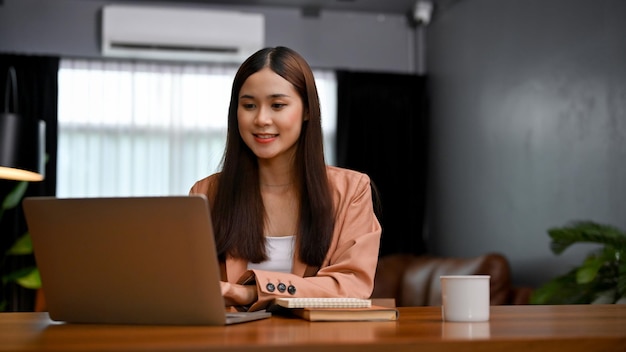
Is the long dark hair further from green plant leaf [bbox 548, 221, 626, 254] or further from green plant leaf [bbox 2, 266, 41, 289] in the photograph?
green plant leaf [bbox 2, 266, 41, 289]

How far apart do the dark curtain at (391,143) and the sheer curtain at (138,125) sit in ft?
0.46

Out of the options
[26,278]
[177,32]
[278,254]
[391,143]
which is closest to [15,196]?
[26,278]

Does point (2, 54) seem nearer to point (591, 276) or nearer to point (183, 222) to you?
point (591, 276)

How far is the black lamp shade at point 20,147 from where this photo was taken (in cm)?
381

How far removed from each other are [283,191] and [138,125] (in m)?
4.10

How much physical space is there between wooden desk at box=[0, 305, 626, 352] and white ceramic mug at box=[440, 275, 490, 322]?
35 mm

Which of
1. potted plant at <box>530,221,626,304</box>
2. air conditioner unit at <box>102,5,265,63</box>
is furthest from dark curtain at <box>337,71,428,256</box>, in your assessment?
potted plant at <box>530,221,626,304</box>

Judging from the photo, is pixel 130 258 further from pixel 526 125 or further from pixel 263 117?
pixel 526 125

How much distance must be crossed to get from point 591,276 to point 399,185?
289 centimetres

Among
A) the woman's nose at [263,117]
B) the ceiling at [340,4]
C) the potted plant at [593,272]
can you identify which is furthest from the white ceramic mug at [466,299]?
the ceiling at [340,4]

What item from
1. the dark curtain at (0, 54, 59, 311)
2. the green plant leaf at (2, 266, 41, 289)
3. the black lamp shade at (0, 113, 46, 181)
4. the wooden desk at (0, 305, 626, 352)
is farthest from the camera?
the dark curtain at (0, 54, 59, 311)

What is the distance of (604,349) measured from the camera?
1100 millimetres

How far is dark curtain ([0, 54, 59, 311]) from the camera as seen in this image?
5.64 m

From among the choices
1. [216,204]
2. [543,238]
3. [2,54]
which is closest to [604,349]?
[216,204]
